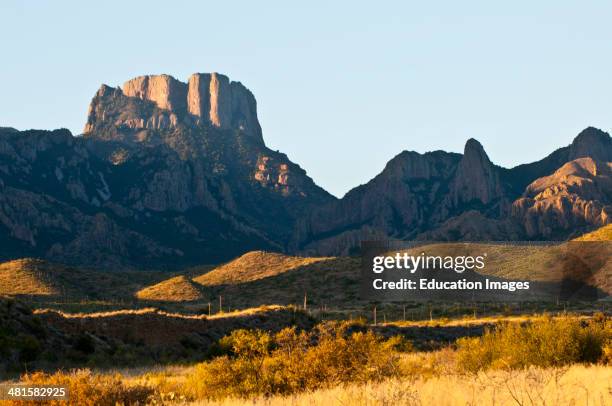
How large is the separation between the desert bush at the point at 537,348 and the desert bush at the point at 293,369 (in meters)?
2.85

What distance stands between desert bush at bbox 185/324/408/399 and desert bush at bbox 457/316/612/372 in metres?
2.85

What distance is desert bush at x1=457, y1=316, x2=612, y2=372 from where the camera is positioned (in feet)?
71.1

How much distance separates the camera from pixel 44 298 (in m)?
90.2

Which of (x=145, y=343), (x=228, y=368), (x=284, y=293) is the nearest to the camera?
(x=228, y=368)

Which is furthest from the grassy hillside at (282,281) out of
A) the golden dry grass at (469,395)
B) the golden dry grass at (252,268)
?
the golden dry grass at (469,395)

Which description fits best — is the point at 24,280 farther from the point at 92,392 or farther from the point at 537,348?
the point at 92,392

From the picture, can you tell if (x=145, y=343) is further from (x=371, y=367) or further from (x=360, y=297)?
(x=360, y=297)

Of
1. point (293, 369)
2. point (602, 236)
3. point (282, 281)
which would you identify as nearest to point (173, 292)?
point (282, 281)

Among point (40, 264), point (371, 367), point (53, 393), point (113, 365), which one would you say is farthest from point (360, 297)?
point (53, 393)

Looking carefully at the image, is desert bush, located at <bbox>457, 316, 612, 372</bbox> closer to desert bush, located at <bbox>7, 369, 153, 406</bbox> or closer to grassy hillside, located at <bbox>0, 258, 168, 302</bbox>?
desert bush, located at <bbox>7, 369, 153, 406</bbox>

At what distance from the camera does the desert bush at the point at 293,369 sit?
59.7ft

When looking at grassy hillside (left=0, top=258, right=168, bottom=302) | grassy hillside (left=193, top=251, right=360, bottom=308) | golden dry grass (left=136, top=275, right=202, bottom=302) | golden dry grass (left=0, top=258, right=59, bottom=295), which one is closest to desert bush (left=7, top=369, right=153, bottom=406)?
grassy hillside (left=193, top=251, right=360, bottom=308)

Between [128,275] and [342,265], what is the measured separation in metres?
35.5

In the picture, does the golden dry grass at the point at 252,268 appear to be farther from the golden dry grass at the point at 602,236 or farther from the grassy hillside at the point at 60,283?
the golden dry grass at the point at 602,236
